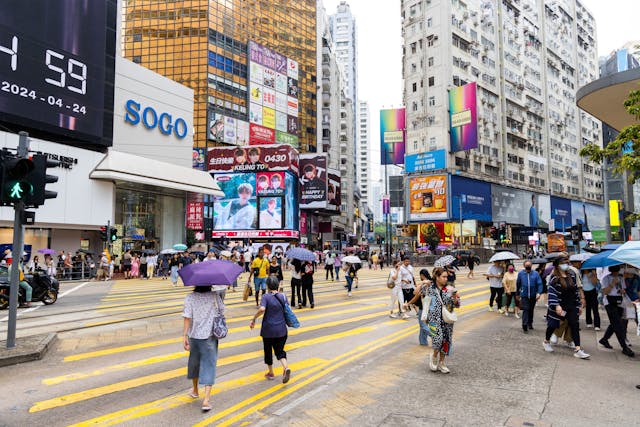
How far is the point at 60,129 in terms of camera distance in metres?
28.9

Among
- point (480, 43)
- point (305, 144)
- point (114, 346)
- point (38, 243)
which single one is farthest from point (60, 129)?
point (480, 43)

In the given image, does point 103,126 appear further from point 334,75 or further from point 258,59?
point 334,75

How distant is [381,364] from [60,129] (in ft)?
94.4

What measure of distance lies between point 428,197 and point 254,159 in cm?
2590

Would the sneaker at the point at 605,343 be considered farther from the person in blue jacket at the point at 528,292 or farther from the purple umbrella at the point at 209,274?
the purple umbrella at the point at 209,274

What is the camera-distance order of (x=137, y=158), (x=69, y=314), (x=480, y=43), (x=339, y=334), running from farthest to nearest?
(x=480, y=43)
(x=137, y=158)
(x=69, y=314)
(x=339, y=334)

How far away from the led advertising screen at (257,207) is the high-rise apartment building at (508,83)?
76.1ft

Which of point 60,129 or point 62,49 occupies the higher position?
point 62,49

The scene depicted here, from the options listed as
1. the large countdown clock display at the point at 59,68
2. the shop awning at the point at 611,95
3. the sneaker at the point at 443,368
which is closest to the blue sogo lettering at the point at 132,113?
the large countdown clock display at the point at 59,68

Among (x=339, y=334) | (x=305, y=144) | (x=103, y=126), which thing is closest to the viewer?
(x=339, y=334)

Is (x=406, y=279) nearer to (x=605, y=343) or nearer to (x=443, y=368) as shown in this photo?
(x=605, y=343)

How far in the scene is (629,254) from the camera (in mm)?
7605

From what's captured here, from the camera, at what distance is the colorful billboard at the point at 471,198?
64.8 meters

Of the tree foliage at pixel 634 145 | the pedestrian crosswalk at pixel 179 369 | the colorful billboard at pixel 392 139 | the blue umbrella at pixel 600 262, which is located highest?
the colorful billboard at pixel 392 139
